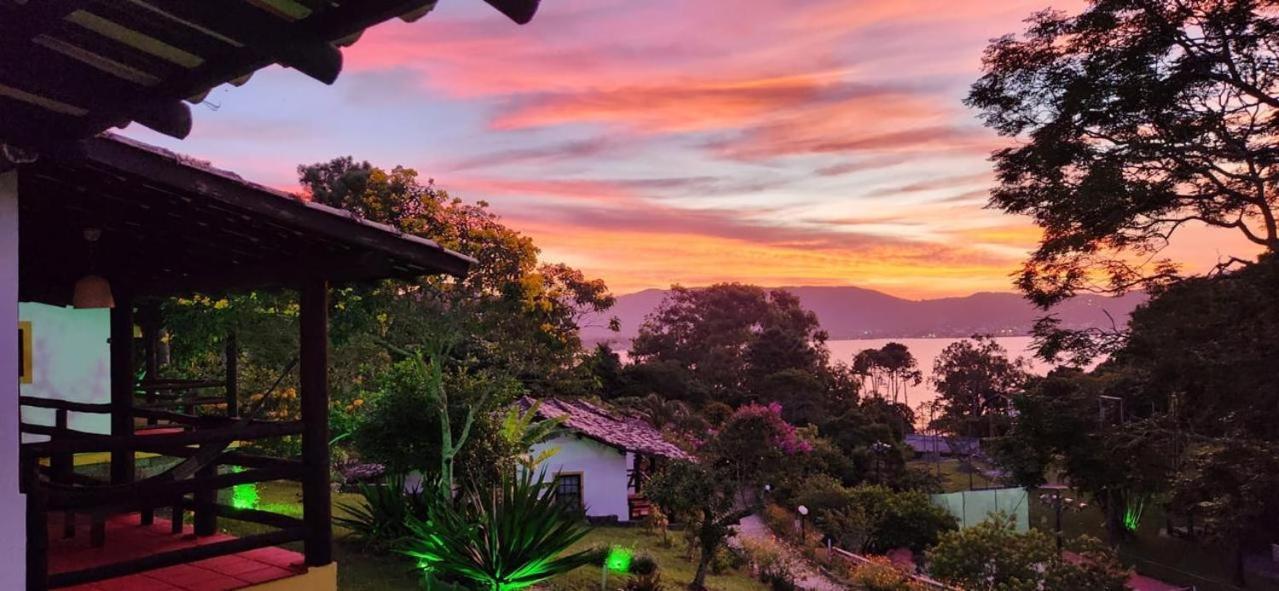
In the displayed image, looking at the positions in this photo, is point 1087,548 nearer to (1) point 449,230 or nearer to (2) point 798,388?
(1) point 449,230

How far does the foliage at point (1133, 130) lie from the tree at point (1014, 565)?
497 centimetres

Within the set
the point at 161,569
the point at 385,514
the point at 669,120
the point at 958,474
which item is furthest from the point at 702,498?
the point at 958,474

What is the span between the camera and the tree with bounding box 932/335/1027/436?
2089 inches

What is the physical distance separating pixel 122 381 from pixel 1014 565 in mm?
14227

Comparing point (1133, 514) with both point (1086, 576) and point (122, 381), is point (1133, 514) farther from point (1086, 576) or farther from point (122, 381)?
point (122, 381)

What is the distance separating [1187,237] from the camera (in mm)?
13875

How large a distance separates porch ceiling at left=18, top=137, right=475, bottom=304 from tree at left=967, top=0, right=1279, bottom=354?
1312 centimetres

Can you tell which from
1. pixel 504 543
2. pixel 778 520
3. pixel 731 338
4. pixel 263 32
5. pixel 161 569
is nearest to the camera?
pixel 263 32

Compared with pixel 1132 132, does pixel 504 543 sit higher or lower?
lower

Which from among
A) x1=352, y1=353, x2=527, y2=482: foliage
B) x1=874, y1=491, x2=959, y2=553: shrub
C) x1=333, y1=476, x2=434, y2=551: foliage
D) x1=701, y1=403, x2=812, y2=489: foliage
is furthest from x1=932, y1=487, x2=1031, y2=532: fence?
x1=333, y1=476, x2=434, y2=551: foliage

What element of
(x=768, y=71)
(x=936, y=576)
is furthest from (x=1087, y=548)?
(x=768, y=71)

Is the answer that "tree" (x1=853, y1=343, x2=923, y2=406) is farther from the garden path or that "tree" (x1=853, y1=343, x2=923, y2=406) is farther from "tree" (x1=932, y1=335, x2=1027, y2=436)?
the garden path

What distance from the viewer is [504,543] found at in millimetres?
7414

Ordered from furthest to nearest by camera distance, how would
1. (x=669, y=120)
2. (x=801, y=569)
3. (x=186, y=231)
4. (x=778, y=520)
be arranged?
(x=778, y=520), (x=801, y=569), (x=669, y=120), (x=186, y=231)
